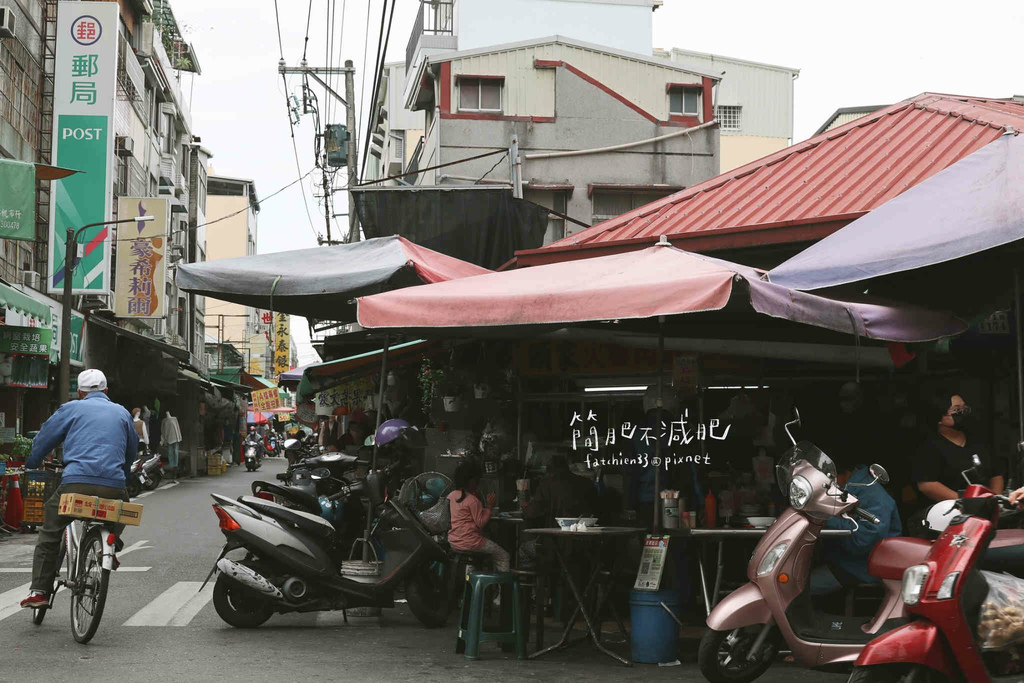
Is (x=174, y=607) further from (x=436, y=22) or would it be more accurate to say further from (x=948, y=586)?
(x=436, y=22)

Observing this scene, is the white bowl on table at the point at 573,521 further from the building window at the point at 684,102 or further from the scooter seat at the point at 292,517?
the building window at the point at 684,102

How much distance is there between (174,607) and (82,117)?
16714mm

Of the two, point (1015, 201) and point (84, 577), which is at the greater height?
point (1015, 201)

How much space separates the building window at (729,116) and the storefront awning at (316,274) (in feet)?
108

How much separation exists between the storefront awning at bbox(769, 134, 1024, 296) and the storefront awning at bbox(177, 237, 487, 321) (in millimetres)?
3459

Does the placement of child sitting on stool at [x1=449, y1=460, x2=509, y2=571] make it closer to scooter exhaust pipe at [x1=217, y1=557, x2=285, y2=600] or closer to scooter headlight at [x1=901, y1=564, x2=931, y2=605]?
scooter exhaust pipe at [x1=217, y1=557, x2=285, y2=600]

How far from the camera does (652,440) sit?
9062 mm

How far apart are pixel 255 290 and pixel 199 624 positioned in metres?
2.88

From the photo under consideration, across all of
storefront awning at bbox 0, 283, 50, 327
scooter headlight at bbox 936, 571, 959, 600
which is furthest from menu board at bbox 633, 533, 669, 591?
storefront awning at bbox 0, 283, 50, 327

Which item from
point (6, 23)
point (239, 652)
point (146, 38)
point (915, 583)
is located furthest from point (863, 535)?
point (146, 38)

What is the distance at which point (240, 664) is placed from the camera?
792 cm

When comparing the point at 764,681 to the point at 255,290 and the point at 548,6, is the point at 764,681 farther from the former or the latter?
the point at 548,6

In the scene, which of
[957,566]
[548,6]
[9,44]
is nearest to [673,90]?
[548,6]

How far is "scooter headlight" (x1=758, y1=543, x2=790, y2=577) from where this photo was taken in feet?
22.3
